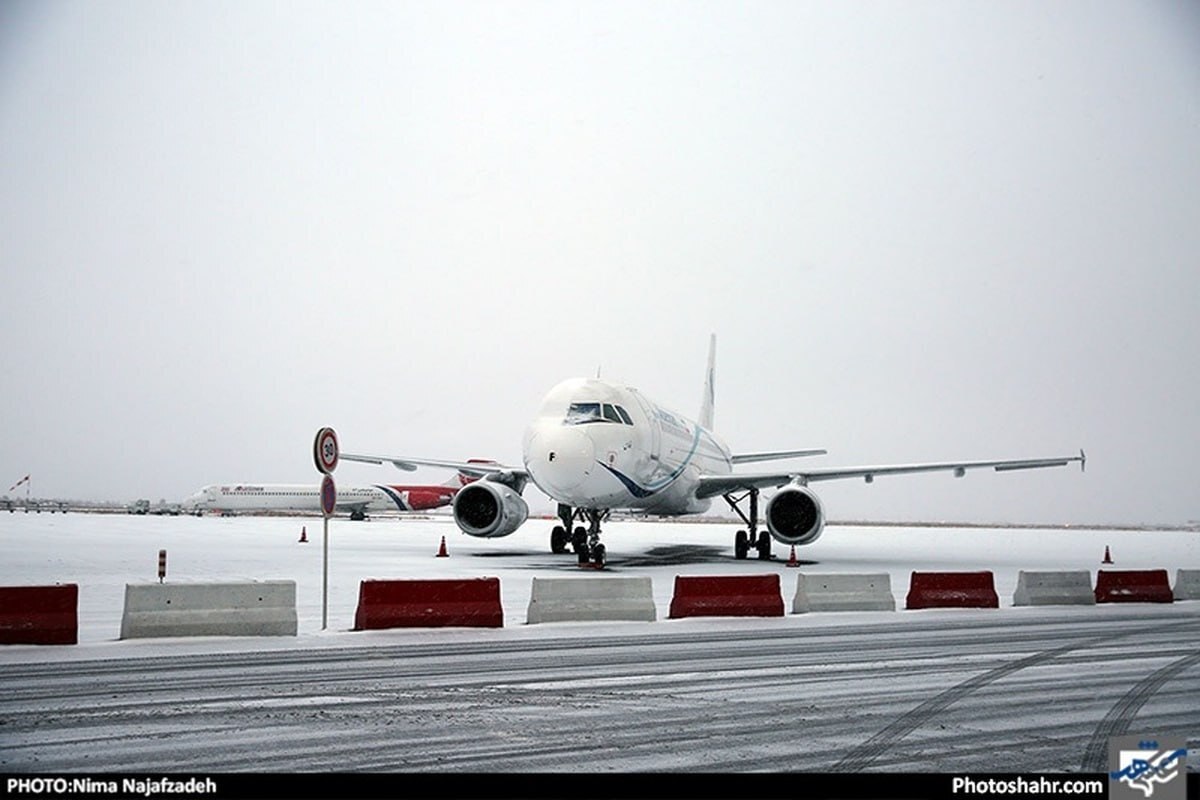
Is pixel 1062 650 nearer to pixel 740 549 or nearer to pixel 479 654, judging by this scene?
pixel 479 654

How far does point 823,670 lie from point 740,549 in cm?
2024

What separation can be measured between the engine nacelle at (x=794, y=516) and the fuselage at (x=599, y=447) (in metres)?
2.98

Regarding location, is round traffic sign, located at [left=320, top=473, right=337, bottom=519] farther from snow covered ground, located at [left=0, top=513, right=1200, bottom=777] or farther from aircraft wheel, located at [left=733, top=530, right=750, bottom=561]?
aircraft wheel, located at [left=733, top=530, right=750, bottom=561]

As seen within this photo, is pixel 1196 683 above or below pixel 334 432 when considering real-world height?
below

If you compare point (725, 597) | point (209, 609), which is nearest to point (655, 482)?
point (725, 597)

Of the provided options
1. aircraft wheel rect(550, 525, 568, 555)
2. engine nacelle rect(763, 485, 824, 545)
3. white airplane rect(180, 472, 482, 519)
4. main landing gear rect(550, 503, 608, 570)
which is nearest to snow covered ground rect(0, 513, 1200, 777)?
main landing gear rect(550, 503, 608, 570)

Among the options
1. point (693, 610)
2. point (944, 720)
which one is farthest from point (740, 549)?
point (944, 720)

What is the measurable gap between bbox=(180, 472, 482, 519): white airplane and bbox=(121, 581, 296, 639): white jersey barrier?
60.4 metres

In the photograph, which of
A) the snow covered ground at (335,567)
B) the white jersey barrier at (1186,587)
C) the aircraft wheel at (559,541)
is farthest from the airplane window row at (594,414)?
the white jersey barrier at (1186,587)

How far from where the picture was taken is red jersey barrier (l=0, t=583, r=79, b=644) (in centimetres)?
1212

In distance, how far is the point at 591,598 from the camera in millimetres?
15609

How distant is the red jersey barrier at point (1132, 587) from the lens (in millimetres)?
20609

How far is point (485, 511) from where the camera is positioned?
2814cm

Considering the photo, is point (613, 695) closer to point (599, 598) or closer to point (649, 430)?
point (599, 598)
